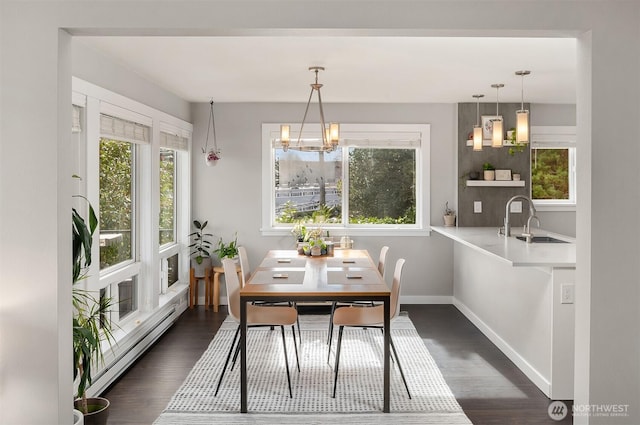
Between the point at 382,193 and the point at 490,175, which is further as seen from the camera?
the point at 382,193

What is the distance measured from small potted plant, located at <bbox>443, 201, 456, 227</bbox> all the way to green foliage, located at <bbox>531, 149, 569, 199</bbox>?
3.25 ft

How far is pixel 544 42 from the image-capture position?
359 centimetres

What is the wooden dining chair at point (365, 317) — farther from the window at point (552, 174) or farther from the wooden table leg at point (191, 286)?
the window at point (552, 174)

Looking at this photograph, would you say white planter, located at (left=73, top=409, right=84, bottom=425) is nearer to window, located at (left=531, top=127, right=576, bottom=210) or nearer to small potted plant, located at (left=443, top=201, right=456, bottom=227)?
A: small potted plant, located at (left=443, top=201, right=456, bottom=227)

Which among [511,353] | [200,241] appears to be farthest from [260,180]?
[511,353]

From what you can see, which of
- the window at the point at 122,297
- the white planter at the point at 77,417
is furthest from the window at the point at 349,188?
the white planter at the point at 77,417

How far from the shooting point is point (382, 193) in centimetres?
643

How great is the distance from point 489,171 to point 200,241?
3.38 m

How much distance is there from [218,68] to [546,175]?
4040mm

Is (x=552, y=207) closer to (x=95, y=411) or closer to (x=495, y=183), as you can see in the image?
(x=495, y=183)

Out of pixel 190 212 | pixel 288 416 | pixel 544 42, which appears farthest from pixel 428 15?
pixel 190 212

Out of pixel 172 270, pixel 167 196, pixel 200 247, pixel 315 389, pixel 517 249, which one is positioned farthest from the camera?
pixel 200 247

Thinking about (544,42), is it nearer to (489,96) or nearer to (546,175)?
(489,96)

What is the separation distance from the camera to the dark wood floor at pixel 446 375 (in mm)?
3361
